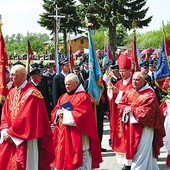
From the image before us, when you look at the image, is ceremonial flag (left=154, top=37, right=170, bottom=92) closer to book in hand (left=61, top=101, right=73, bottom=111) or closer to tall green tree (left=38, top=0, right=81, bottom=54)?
book in hand (left=61, top=101, right=73, bottom=111)

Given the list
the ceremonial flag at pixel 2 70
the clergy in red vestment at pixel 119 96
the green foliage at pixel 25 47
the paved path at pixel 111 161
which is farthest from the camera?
the green foliage at pixel 25 47

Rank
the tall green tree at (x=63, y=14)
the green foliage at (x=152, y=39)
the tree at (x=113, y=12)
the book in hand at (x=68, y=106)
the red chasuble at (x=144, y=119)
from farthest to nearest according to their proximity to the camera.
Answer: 1. the green foliage at (x=152, y=39)
2. the tall green tree at (x=63, y=14)
3. the tree at (x=113, y=12)
4. the red chasuble at (x=144, y=119)
5. the book in hand at (x=68, y=106)

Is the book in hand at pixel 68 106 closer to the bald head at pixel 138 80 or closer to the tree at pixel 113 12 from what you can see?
the bald head at pixel 138 80

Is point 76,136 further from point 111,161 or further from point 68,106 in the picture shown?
point 111,161

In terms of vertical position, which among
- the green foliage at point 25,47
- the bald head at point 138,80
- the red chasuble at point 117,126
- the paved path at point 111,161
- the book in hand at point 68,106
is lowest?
the paved path at point 111,161

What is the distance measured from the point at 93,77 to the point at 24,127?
11.2ft

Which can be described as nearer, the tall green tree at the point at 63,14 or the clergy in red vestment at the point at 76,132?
the clergy in red vestment at the point at 76,132

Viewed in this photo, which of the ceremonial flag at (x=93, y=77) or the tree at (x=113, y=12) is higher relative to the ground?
the tree at (x=113, y=12)

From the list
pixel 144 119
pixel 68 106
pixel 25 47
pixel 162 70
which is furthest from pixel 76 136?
pixel 25 47

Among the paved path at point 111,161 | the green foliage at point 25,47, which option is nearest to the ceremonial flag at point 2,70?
the paved path at point 111,161

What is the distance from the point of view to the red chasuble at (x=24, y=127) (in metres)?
5.80

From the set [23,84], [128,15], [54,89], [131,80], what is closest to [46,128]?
[23,84]

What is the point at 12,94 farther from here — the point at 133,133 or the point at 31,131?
the point at 133,133

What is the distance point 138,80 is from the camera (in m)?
7.45
